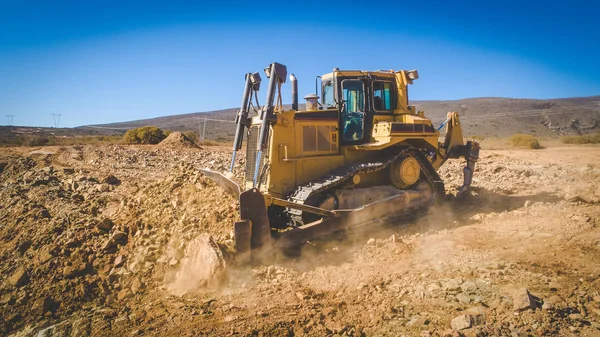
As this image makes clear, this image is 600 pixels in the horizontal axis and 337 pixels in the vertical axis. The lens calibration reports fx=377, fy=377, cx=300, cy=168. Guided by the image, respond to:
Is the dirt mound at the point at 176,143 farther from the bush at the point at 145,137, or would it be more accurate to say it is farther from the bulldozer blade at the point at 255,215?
the bulldozer blade at the point at 255,215

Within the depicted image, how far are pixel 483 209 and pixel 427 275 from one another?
165 inches

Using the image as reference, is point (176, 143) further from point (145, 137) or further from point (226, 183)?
point (226, 183)

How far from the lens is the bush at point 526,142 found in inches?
882

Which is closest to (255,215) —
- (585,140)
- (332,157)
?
(332,157)

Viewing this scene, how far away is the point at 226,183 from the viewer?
259 inches

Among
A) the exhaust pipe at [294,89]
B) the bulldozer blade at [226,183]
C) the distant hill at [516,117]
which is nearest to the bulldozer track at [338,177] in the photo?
the bulldozer blade at [226,183]

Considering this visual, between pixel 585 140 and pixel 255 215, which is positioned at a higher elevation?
pixel 585 140

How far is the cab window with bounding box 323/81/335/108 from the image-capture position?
309 inches

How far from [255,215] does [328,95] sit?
141 inches

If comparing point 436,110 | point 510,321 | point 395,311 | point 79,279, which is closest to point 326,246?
point 395,311

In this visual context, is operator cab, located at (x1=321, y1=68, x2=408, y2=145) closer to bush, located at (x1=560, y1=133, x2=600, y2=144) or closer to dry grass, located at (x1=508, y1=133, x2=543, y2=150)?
dry grass, located at (x1=508, y1=133, x2=543, y2=150)

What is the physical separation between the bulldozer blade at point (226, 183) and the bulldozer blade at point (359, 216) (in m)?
1.14

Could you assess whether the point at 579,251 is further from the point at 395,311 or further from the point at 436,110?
the point at 436,110

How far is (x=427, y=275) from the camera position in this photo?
4996 mm
